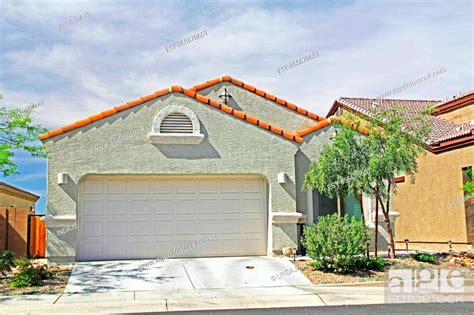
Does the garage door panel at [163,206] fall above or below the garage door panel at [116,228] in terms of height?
above

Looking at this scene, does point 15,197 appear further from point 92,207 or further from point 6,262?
point 6,262

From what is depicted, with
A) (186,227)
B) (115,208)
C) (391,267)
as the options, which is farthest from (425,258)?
(115,208)

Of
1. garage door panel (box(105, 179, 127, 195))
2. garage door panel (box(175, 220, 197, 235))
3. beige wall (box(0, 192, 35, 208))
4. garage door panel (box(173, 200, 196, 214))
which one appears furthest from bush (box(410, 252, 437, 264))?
beige wall (box(0, 192, 35, 208))

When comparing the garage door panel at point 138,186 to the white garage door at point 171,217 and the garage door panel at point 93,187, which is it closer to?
the white garage door at point 171,217

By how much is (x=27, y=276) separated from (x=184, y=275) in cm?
342

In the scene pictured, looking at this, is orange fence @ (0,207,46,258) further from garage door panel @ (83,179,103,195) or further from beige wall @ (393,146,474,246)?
beige wall @ (393,146,474,246)

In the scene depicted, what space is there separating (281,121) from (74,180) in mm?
7281

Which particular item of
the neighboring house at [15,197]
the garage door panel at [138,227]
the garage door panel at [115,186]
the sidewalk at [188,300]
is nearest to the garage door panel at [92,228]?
the garage door panel at [138,227]

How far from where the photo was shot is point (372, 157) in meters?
13.3

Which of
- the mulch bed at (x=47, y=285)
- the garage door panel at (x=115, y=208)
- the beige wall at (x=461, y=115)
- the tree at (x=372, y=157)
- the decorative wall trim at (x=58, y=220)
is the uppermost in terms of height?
the beige wall at (x=461, y=115)

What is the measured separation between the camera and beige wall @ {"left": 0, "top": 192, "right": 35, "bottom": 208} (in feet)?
72.8

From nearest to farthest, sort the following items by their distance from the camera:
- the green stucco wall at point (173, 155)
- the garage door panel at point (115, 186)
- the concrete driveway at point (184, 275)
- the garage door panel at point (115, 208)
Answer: the concrete driveway at point (184, 275) → the green stucco wall at point (173, 155) → the garage door panel at point (115, 208) → the garage door panel at point (115, 186)

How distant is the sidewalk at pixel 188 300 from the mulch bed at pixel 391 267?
0.77 m

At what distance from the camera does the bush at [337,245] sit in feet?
41.0
